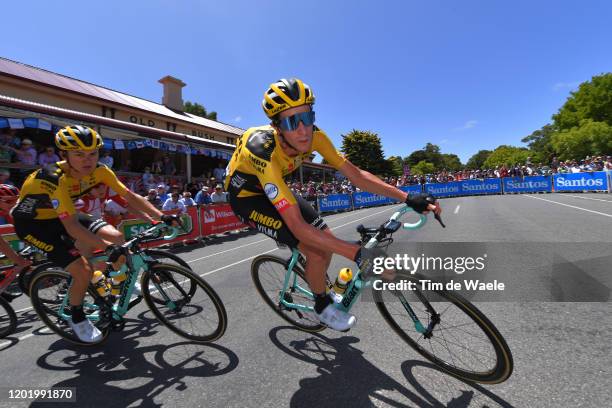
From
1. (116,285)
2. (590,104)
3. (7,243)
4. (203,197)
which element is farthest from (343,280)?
(590,104)

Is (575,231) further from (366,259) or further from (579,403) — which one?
(366,259)

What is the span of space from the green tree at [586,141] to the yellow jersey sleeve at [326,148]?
62.4 metres

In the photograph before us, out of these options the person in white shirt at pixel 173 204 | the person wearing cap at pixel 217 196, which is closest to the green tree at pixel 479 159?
the person wearing cap at pixel 217 196

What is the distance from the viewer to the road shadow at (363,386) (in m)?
2.16

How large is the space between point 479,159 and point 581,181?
159 metres

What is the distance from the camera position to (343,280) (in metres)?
2.84

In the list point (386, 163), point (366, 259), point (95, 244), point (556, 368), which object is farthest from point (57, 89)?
point (386, 163)

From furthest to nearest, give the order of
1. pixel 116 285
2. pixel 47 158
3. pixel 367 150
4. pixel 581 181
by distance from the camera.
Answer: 1. pixel 367 150
2. pixel 581 181
3. pixel 47 158
4. pixel 116 285

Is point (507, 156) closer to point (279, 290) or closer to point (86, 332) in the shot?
point (279, 290)

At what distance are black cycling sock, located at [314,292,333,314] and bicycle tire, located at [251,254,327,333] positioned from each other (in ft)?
1.32

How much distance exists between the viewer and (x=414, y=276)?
237 cm

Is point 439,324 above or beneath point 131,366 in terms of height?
above

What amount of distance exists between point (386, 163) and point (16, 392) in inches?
2560

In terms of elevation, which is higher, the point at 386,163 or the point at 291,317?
the point at 386,163
